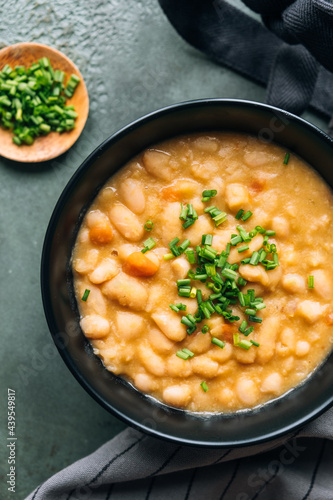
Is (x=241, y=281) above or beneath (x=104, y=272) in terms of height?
above

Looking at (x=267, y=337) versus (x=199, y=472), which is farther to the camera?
(x=199, y=472)

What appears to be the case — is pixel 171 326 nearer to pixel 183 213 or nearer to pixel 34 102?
pixel 183 213

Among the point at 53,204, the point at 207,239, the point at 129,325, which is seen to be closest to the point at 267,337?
the point at 207,239

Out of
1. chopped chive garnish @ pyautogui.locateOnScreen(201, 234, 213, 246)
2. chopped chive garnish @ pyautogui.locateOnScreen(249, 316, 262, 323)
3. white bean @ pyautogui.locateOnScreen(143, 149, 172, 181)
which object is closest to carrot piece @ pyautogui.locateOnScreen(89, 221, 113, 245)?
white bean @ pyautogui.locateOnScreen(143, 149, 172, 181)

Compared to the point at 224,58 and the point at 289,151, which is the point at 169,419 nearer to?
the point at 289,151

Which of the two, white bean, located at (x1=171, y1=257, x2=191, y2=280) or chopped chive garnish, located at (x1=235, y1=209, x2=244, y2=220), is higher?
chopped chive garnish, located at (x1=235, y1=209, x2=244, y2=220)

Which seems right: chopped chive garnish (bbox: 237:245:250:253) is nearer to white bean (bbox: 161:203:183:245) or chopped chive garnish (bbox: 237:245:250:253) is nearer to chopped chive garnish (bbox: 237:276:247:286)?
chopped chive garnish (bbox: 237:276:247:286)

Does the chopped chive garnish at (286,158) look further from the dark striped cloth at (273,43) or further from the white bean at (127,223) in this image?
the white bean at (127,223)
